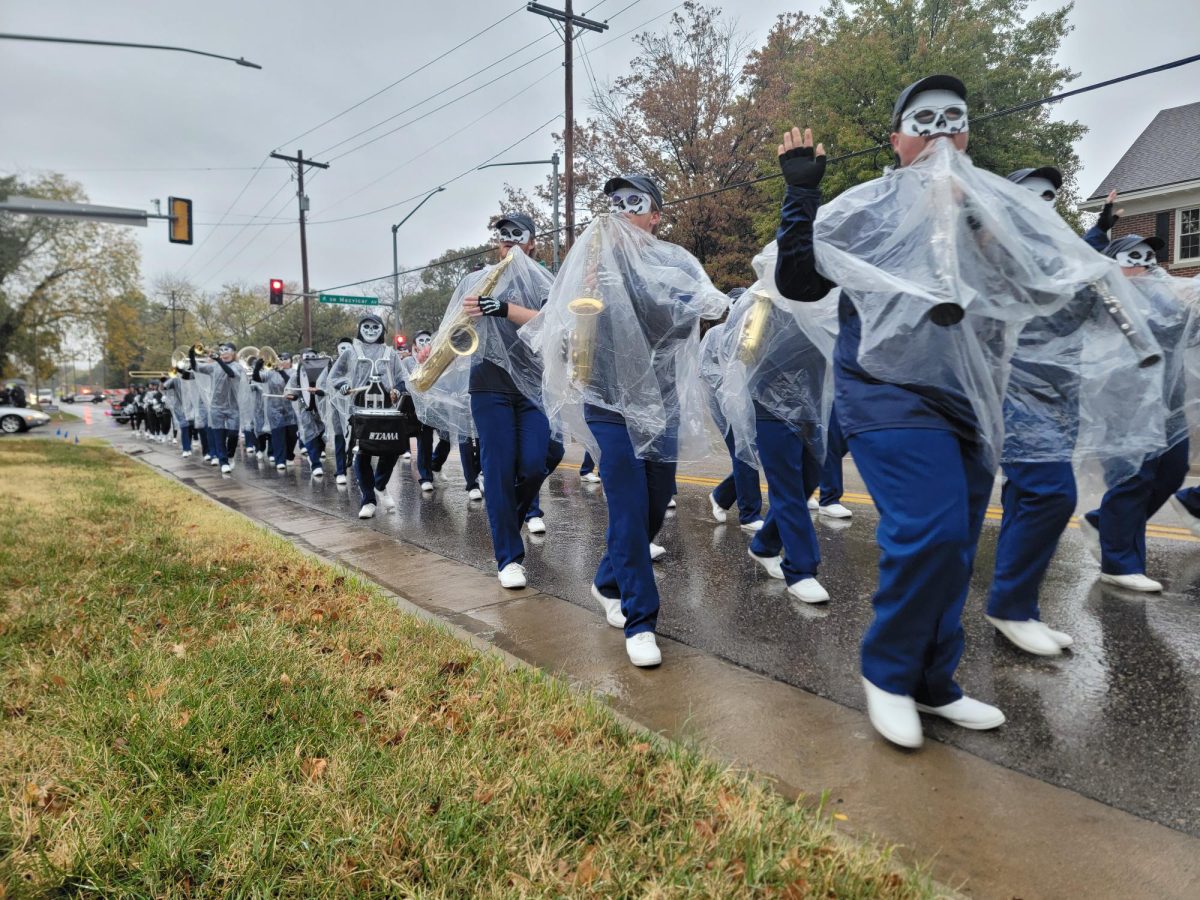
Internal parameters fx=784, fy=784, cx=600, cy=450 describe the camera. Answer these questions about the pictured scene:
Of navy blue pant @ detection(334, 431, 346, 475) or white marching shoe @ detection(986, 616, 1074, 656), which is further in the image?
navy blue pant @ detection(334, 431, 346, 475)

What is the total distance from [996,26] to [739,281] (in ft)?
30.6

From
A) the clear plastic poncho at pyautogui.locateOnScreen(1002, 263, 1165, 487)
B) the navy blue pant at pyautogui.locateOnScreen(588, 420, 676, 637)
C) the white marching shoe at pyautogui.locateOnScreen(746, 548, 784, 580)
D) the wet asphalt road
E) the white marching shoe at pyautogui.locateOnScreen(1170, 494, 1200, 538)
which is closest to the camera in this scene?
the wet asphalt road

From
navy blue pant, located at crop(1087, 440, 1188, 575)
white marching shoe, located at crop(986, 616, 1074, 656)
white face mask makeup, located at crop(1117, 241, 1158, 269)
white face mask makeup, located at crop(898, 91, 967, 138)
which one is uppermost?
white face mask makeup, located at crop(898, 91, 967, 138)

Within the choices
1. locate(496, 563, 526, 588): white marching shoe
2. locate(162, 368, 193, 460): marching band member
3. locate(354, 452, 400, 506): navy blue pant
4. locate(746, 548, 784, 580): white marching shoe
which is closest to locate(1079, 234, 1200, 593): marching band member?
locate(746, 548, 784, 580): white marching shoe

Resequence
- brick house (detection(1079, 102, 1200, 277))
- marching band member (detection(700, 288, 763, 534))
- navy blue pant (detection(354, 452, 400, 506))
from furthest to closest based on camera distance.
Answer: brick house (detection(1079, 102, 1200, 277)) < navy blue pant (detection(354, 452, 400, 506)) < marching band member (detection(700, 288, 763, 534))

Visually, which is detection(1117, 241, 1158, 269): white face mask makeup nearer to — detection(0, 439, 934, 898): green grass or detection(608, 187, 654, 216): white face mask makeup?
detection(608, 187, 654, 216): white face mask makeup

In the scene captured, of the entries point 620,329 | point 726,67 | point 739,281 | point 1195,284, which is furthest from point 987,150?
point 620,329

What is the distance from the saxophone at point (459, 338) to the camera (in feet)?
15.0

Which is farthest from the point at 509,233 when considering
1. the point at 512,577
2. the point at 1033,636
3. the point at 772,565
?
the point at 1033,636

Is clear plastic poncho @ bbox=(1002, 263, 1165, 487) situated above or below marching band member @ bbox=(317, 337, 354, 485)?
above

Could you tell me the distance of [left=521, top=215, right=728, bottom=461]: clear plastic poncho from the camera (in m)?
3.46

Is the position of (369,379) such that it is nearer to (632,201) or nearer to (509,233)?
(509,233)

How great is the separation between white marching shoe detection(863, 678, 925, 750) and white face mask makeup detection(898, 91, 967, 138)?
1.85 metres

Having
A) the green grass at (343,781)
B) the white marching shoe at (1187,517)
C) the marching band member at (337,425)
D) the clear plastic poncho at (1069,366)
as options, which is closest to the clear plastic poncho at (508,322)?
the green grass at (343,781)
